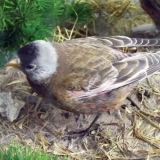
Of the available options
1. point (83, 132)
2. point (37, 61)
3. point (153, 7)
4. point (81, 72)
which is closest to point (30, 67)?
point (37, 61)

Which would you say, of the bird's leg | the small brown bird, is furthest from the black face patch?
the small brown bird

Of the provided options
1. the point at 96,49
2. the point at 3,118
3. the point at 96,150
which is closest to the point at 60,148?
the point at 96,150

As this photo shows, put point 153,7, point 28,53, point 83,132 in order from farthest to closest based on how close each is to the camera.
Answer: point 153,7 < point 83,132 < point 28,53

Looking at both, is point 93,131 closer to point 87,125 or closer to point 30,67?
point 87,125

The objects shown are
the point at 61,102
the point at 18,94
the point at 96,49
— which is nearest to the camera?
the point at 61,102

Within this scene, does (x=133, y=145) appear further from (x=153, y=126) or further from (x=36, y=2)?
(x=36, y=2)

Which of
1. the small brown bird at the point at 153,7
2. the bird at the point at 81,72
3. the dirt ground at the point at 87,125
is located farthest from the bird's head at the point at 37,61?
the small brown bird at the point at 153,7
